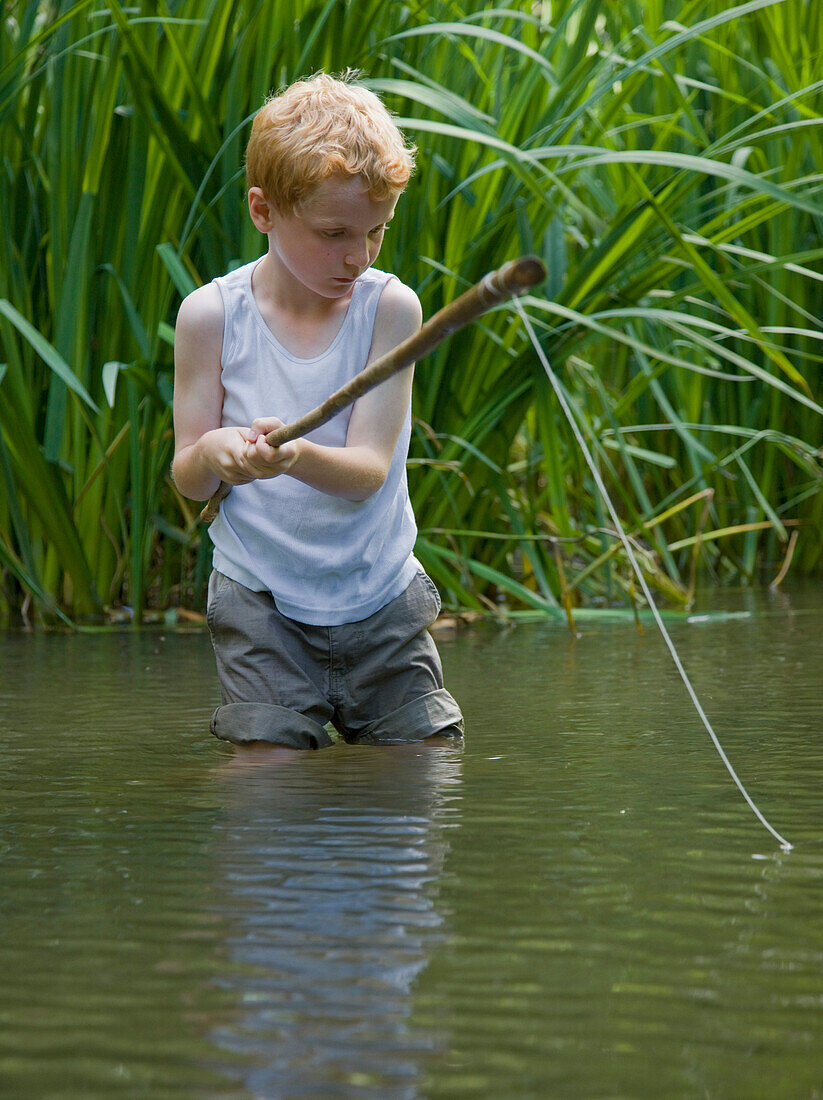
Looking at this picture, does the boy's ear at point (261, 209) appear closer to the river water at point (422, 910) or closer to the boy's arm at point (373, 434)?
the boy's arm at point (373, 434)

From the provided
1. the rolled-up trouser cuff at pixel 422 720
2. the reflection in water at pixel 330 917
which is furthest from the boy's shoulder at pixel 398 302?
→ the reflection in water at pixel 330 917

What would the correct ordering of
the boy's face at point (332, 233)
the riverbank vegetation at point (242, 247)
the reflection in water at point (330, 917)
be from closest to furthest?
the reflection in water at point (330, 917), the boy's face at point (332, 233), the riverbank vegetation at point (242, 247)

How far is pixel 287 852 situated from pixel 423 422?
5.22ft

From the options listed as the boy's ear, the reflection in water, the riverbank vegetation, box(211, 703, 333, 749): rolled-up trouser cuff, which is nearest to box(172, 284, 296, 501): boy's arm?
the boy's ear

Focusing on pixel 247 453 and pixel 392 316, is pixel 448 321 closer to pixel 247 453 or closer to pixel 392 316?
pixel 247 453

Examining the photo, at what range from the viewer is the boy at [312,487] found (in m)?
1.67

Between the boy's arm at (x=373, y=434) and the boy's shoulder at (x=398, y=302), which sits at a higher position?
the boy's shoulder at (x=398, y=302)

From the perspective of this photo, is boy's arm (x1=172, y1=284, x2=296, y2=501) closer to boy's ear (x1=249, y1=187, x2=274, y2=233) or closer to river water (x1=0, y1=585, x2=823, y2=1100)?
boy's ear (x1=249, y1=187, x2=274, y2=233)

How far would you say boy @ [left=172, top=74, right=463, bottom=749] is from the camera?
65.8 inches

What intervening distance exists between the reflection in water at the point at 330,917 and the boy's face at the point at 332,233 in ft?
1.76

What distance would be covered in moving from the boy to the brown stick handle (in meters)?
0.41

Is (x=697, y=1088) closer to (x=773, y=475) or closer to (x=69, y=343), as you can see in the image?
(x=69, y=343)

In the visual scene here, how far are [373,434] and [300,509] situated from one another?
0.40 ft

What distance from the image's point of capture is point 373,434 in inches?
67.4
